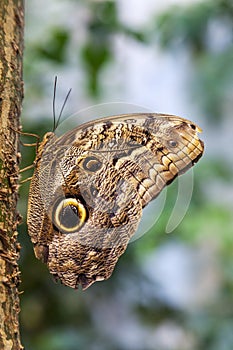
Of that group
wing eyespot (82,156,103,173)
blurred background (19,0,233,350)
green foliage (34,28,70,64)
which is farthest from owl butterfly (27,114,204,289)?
green foliage (34,28,70,64)

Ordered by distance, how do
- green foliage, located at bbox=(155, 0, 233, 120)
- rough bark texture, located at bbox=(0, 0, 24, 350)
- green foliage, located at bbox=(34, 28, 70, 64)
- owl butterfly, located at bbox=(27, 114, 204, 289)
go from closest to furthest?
rough bark texture, located at bbox=(0, 0, 24, 350), owl butterfly, located at bbox=(27, 114, 204, 289), green foliage, located at bbox=(34, 28, 70, 64), green foliage, located at bbox=(155, 0, 233, 120)

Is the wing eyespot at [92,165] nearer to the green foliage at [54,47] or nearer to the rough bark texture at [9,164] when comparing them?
the rough bark texture at [9,164]

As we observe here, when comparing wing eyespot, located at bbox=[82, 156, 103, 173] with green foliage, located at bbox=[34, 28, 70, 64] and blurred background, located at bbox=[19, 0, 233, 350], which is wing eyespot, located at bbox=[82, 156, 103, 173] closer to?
blurred background, located at bbox=[19, 0, 233, 350]

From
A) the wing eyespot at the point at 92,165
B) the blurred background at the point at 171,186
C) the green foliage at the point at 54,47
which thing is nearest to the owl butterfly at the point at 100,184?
the wing eyespot at the point at 92,165

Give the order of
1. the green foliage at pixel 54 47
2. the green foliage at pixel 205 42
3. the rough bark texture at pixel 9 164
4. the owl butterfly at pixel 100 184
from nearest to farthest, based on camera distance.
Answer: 1. the rough bark texture at pixel 9 164
2. the owl butterfly at pixel 100 184
3. the green foliage at pixel 54 47
4. the green foliage at pixel 205 42

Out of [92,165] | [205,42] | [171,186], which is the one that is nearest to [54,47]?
[171,186]

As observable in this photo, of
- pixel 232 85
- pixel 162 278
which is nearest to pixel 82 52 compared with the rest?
pixel 232 85
